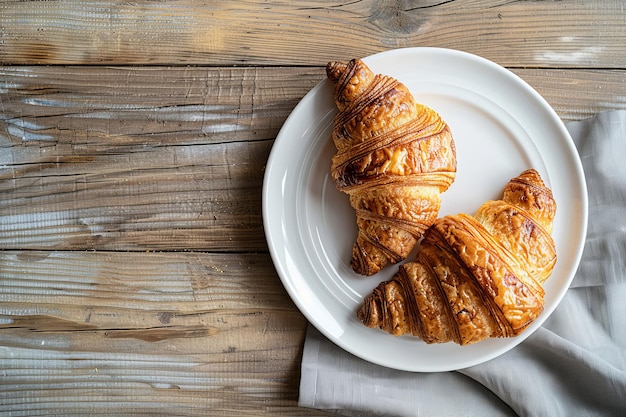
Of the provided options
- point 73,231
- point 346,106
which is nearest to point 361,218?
point 346,106

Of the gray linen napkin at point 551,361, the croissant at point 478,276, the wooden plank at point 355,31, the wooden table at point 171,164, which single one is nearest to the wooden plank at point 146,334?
the wooden table at point 171,164

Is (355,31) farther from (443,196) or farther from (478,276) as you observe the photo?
(478,276)

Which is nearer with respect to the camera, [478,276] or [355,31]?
[478,276]

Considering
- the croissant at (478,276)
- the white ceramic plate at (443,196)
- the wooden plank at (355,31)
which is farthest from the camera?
the wooden plank at (355,31)

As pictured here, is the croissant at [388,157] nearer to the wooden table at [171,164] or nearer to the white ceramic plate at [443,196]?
the white ceramic plate at [443,196]

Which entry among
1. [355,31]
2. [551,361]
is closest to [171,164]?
[355,31]

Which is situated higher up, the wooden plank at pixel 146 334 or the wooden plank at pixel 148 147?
the wooden plank at pixel 148 147
